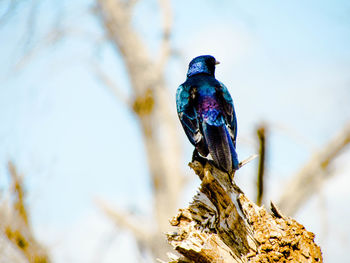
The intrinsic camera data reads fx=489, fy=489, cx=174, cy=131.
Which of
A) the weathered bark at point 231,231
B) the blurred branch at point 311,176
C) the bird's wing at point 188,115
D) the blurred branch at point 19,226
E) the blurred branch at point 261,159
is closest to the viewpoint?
the weathered bark at point 231,231

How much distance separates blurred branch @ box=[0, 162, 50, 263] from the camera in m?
5.85

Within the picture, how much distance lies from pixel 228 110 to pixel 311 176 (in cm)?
685

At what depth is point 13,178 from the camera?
19.2 ft

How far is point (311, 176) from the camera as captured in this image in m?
10.5

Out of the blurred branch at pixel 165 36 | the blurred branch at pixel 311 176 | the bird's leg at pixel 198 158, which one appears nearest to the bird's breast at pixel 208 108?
the bird's leg at pixel 198 158

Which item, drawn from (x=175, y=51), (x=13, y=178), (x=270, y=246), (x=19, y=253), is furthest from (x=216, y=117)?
(x=175, y=51)

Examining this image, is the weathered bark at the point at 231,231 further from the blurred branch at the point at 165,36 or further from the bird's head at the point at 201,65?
the blurred branch at the point at 165,36

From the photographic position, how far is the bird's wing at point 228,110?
160 inches

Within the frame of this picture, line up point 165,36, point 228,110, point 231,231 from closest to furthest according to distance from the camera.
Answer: point 231,231 → point 228,110 → point 165,36

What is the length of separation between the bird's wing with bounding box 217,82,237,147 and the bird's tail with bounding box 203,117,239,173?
0.10m

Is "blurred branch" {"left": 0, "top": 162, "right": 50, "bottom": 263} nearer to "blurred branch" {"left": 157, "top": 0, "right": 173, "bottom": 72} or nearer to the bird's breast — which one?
the bird's breast

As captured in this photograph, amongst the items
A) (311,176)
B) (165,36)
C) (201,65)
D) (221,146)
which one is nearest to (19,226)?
(201,65)

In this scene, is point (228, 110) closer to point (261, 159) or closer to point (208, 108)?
point (208, 108)

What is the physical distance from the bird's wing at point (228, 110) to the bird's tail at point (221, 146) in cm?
10
